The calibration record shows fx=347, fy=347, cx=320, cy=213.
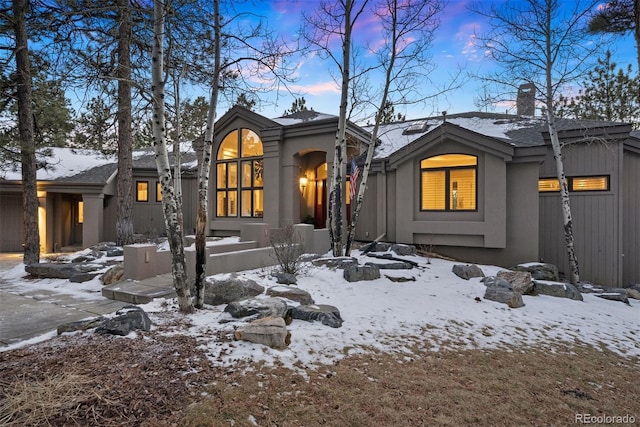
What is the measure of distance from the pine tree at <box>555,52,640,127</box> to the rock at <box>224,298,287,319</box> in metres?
18.0

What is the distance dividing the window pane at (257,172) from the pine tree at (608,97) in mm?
14651

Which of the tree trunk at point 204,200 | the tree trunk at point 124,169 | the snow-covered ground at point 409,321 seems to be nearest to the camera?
the snow-covered ground at point 409,321

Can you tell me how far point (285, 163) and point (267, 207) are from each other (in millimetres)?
1720

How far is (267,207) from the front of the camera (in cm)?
1261

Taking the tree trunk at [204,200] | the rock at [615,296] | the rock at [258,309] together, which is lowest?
the rock at [615,296]

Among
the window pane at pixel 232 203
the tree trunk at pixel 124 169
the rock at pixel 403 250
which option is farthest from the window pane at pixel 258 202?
the rock at pixel 403 250

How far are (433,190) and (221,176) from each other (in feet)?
26.8

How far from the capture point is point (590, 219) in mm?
10172

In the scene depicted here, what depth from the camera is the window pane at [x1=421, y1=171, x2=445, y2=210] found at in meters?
10.9

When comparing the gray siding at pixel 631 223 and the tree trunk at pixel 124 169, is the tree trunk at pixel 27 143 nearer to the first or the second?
the tree trunk at pixel 124 169

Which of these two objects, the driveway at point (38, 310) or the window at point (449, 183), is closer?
the driveway at point (38, 310)

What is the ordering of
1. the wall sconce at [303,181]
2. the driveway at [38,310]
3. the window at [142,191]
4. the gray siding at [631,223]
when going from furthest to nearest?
the window at [142,191], the wall sconce at [303,181], the gray siding at [631,223], the driveway at [38,310]

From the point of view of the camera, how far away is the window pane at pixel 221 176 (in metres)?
13.9

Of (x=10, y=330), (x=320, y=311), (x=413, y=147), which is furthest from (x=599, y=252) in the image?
(x=10, y=330)
